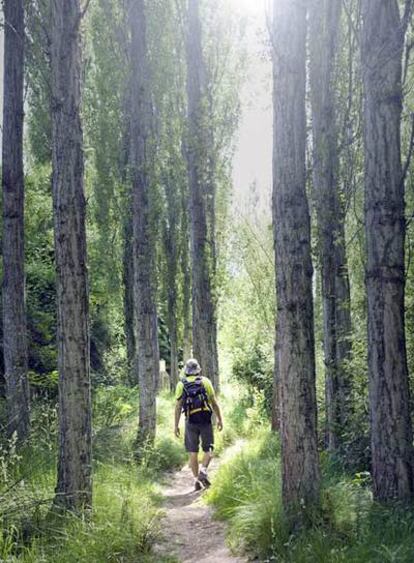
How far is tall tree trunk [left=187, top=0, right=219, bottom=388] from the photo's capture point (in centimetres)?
1097

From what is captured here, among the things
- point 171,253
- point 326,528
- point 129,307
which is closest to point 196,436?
point 326,528

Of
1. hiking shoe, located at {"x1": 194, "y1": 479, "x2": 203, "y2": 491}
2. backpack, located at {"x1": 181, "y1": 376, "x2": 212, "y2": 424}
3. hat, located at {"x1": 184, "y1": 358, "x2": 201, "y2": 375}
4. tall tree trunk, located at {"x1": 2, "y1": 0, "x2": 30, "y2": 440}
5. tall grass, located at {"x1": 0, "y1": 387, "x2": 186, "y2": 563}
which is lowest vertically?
hiking shoe, located at {"x1": 194, "y1": 479, "x2": 203, "y2": 491}

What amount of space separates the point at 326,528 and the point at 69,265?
3188 mm

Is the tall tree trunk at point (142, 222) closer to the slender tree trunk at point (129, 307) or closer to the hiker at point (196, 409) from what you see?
the hiker at point (196, 409)

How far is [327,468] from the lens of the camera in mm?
7203

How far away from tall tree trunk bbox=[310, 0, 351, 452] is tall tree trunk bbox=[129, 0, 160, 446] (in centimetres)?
332

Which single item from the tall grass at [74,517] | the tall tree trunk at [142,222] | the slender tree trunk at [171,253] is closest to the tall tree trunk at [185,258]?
the slender tree trunk at [171,253]

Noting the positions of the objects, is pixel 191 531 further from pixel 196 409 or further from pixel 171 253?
pixel 171 253

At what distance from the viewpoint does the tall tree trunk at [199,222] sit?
1097cm

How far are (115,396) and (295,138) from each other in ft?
32.1

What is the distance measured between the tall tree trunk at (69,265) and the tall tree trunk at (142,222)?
4523mm

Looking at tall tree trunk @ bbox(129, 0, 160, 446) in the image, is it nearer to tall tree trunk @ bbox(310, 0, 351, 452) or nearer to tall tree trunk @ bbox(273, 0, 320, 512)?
tall tree trunk @ bbox(310, 0, 351, 452)

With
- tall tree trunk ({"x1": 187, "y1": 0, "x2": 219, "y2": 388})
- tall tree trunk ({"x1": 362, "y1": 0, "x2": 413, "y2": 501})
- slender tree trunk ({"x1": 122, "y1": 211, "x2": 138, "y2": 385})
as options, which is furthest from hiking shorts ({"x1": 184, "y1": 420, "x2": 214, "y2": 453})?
slender tree trunk ({"x1": 122, "y1": 211, "x2": 138, "y2": 385})

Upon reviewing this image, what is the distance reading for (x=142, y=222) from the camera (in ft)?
33.3
